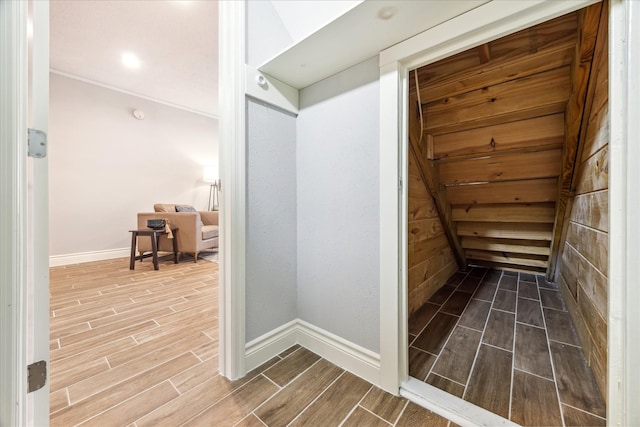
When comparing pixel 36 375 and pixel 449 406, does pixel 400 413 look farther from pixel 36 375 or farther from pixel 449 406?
pixel 36 375

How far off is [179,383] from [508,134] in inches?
95.9

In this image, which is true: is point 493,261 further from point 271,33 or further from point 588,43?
point 271,33

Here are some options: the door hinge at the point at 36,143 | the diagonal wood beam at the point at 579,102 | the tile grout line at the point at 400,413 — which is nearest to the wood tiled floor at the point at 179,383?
the tile grout line at the point at 400,413

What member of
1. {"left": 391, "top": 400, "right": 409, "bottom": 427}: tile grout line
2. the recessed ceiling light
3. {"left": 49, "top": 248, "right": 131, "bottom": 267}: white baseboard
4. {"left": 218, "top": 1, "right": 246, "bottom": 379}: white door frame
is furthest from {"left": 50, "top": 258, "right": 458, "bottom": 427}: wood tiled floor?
the recessed ceiling light

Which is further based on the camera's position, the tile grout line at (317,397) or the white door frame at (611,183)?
the tile grout line at (317,397)

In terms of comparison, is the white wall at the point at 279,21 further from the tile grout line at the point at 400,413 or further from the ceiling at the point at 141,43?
the tile grout line at the point at 400,413

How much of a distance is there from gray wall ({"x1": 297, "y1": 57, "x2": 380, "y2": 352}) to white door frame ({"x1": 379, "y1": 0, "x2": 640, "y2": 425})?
0.07 meters

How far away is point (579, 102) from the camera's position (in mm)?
1231

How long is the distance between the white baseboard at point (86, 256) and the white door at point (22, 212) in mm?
3444

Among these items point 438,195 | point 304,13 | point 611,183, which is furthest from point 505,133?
point 304,13

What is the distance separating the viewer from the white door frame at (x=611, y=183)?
609 millimetres

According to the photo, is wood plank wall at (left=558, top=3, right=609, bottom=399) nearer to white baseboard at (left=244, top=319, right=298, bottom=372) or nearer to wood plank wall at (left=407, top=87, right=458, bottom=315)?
wood plank wall at (left=407, top=87, right=458, bottom=315)

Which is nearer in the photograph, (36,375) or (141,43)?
(36,375)

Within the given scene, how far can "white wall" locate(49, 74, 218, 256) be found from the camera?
3.15 meters
